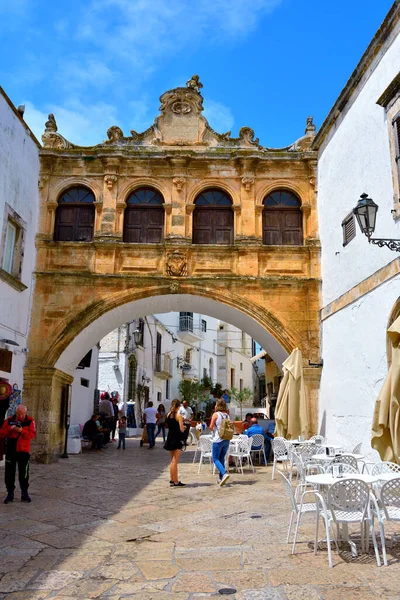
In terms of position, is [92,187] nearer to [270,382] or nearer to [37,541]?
[37,541]

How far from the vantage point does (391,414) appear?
606 cm

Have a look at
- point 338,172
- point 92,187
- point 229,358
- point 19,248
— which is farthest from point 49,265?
point 229,358

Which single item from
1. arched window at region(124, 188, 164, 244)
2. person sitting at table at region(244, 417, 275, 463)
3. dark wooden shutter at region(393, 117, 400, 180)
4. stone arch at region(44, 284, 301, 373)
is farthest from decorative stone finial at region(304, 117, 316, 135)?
person sitting at table at region(244, 417, 275, 463)

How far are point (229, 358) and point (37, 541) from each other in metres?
36.9

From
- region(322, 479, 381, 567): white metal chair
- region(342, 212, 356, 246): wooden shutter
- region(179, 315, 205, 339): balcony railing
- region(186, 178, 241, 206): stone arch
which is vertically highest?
region(179, 315, 205, 339): balcony railing

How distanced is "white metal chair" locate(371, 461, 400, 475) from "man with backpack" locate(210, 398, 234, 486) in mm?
3005

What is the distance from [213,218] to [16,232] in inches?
181

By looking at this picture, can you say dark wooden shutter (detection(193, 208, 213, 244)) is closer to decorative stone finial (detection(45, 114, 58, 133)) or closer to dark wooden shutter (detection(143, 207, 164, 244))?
dark wooden shutter (detection(143, 207, 164, 244))

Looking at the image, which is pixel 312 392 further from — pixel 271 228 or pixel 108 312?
pixel 108 312

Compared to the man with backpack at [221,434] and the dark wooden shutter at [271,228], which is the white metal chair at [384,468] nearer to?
the man with backpack at [221,434]

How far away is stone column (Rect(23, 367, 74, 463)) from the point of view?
1159cm

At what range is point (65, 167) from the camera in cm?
1318

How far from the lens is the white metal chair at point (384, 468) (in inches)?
231

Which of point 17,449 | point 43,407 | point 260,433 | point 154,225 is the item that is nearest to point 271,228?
point 154,225
